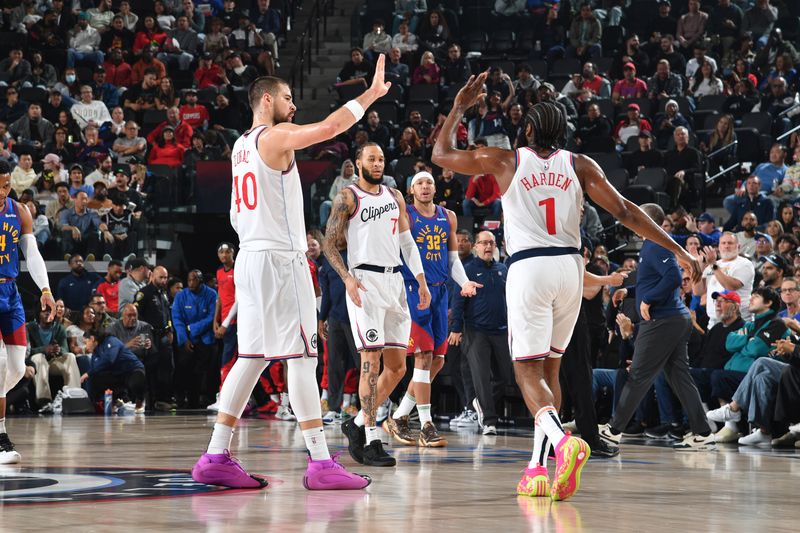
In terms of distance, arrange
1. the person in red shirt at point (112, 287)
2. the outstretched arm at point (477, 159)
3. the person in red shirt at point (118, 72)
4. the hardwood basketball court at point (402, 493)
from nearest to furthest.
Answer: the hardwood basketball court at point (402, 493), the outstretched arm at point (477, 159), the person in red shirt at point (112, 287), the person in red shirt at point (118, 72)

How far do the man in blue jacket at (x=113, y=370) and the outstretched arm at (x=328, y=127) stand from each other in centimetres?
891

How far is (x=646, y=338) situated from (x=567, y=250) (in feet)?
11.0

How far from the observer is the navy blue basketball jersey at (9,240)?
323 inches

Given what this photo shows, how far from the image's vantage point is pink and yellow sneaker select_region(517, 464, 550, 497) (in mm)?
6047

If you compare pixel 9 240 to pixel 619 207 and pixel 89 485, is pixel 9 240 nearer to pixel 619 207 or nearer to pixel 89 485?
pixel 89 485

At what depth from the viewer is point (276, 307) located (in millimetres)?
6211

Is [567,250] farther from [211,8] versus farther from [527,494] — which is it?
[211,8]

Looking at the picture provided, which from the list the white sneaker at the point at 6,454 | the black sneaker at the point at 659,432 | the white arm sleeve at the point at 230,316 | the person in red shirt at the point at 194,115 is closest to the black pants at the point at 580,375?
the black sneaker at the point at 659,432

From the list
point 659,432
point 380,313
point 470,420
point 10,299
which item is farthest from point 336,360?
point 10,299

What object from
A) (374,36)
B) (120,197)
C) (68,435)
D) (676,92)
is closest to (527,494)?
(68,435)

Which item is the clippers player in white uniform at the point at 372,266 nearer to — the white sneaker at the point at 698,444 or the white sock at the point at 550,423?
the white sock at the point at 550,423

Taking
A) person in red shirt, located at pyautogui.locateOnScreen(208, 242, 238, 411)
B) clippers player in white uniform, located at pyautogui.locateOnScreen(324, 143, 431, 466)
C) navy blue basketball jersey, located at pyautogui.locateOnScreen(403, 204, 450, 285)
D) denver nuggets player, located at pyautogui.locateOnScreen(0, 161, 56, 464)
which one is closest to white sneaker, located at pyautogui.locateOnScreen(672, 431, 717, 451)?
navy blue basketball jersey, located at pyautogui.locateOnScreen(403, 204, 450, 285)

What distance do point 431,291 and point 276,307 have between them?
392cm

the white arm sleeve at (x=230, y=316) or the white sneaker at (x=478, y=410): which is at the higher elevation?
the white arm sleeve at (x=230, y=316)
